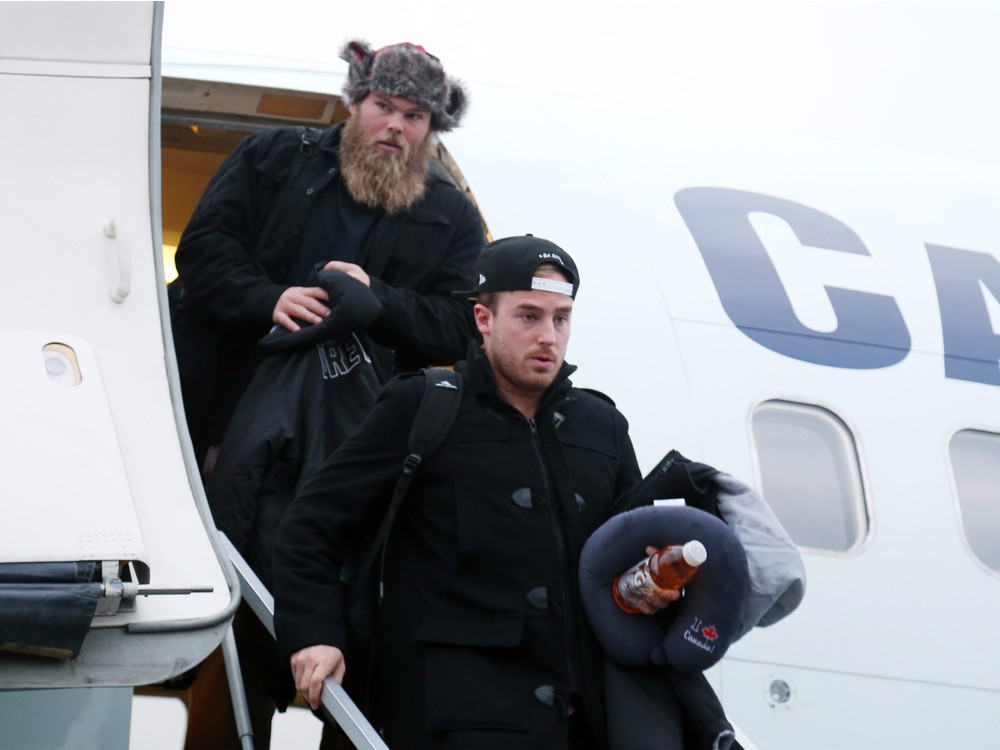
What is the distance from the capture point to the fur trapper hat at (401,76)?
4211 mm

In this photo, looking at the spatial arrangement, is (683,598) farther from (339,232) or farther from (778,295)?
(778,295)

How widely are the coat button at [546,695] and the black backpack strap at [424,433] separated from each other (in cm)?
44

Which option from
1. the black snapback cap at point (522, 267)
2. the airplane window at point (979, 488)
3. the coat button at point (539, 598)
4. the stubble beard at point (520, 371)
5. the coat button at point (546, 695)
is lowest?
the airplane window at point (979, 488)

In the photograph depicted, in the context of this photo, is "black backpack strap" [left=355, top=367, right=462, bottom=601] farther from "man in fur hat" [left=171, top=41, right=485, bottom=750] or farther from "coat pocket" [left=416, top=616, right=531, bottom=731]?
"man in fur hat" [left=171, top=41, right=485, bottom=750]

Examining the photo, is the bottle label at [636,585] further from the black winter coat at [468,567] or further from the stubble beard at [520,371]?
the stubble beard at [520,371]

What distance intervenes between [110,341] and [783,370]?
3189 millimetres

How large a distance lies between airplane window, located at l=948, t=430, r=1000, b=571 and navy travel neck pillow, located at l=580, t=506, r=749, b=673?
2.85m

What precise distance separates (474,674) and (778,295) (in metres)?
3.17

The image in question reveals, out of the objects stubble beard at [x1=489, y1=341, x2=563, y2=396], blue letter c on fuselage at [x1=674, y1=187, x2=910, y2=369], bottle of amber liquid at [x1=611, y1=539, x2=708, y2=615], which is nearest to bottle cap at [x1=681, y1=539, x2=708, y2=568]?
bottle of amber liquid at [x1=611, y1=539, x2=708, y2=615]

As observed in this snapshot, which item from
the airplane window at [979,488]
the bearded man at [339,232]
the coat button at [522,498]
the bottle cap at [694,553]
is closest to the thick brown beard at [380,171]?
the bearded man at [339,232]

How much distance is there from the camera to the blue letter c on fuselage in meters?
5.71

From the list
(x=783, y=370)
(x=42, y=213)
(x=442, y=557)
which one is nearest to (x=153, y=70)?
(x=42, y=213)

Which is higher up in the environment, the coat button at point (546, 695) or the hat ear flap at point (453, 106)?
the hat ear flap at point (453, 106)

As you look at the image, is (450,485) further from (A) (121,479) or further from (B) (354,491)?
(A) (121,479)
